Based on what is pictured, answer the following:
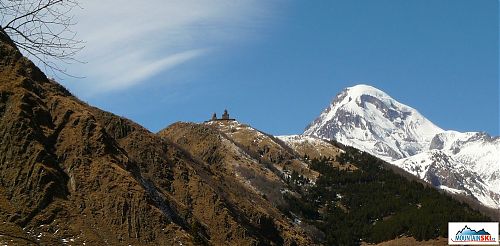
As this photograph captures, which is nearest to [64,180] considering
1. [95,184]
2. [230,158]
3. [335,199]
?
[95,184]

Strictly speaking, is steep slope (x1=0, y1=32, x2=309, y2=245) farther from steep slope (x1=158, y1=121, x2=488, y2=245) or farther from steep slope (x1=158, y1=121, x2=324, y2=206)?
steep slope (x1=158, y1=121, x2=324, y2=206)

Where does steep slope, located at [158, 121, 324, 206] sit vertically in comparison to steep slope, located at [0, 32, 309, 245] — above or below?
above

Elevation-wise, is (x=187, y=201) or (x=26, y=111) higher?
(x=187, y=201)

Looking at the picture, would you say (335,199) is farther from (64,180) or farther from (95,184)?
(64,180)

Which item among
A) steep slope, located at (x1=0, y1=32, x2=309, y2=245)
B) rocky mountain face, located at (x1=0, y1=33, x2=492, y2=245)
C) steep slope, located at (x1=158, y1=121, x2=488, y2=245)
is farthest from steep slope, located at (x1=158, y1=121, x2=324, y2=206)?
steep slope, located at (x1=0, y1=32, x2=309, y2=245)

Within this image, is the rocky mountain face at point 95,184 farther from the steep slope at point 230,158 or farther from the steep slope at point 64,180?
the steep slope at point 230,158

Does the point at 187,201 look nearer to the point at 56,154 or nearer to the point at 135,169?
the point at 135,169

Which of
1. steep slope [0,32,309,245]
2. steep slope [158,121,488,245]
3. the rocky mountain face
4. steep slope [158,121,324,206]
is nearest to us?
steep slope [0,32,309,245]

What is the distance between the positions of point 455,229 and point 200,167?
5029cm

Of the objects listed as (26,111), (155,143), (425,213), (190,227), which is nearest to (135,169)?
(190,227)

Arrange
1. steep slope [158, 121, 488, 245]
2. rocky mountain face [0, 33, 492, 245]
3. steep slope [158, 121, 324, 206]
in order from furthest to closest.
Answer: steep slope [158, 121, 324, 206]
steep slope [158, 121, 488, 245]
rocky mountain face [0, 33, 492, 245]

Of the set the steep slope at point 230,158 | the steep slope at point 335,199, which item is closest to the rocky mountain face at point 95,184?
the steep slope at point 335,199

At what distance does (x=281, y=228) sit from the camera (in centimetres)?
10800

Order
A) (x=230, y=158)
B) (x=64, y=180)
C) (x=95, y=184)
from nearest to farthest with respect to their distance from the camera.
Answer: (x=64, y=180) → (x=95, y=184) → (x=230, y=158)
